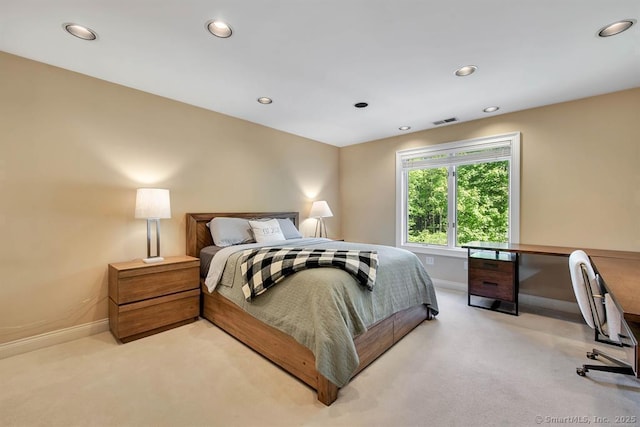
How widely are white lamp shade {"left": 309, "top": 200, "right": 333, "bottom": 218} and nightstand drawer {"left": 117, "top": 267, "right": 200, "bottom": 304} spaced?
2.13m

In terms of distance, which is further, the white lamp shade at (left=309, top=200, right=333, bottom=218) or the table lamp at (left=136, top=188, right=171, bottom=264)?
the white lamp shade at (left=309, top=200, right=333, bottom=218)

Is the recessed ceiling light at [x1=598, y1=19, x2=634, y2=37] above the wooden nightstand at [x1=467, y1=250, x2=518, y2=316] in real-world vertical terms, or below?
above

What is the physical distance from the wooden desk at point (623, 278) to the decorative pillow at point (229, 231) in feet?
9.04

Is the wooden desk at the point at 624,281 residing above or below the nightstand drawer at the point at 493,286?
above

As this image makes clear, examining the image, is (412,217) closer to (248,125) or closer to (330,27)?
(248,125)

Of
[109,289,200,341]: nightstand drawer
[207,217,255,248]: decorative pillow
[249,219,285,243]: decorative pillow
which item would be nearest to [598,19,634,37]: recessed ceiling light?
[249,219,285,243]: decorative pillow

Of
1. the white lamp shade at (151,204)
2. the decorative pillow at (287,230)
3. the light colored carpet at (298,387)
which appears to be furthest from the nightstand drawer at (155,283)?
the decorative pillow at (287,230)

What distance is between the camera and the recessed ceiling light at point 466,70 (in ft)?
8.00

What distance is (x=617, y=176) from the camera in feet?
9.59

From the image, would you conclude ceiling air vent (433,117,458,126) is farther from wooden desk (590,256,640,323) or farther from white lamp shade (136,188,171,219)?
white lamp shade (136,188,171,219)

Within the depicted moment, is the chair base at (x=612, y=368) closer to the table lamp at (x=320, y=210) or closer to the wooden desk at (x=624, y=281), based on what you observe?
the wooden desk at (x=624, y=281)

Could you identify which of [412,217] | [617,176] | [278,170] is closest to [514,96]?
[617,176]

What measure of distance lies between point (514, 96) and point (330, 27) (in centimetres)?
240

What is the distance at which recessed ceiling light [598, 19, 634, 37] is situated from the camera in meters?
1.85
